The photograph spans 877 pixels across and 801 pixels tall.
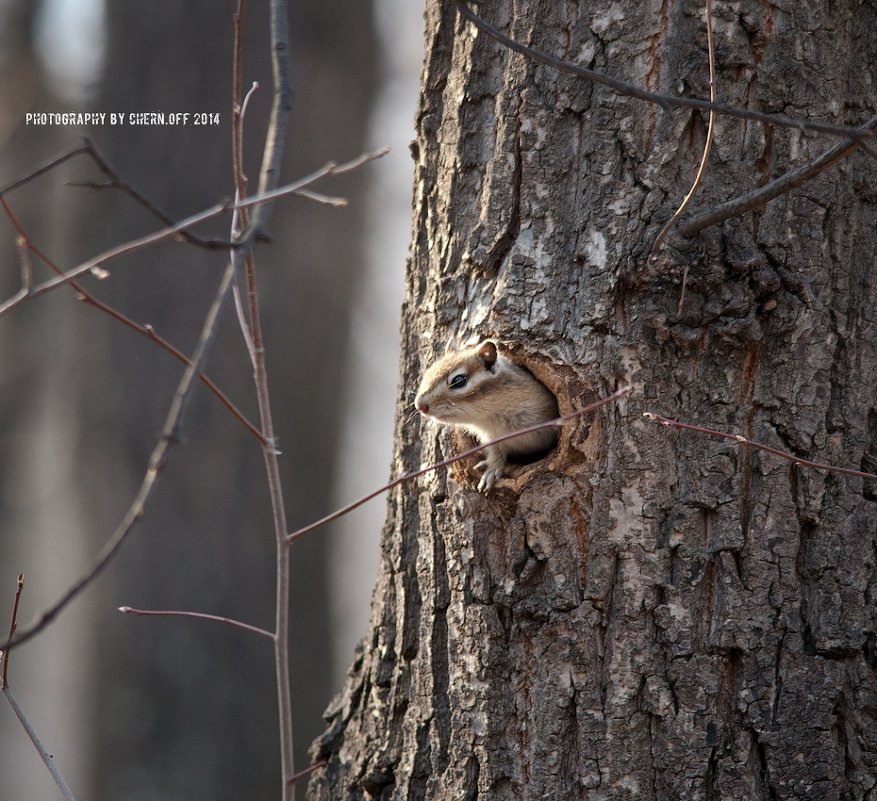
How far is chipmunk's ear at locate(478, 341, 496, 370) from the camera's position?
2230 mm

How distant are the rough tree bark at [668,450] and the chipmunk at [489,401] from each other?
13cm

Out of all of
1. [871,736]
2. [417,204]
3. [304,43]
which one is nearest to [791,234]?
[417,204]

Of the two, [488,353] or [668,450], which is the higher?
[488,353]

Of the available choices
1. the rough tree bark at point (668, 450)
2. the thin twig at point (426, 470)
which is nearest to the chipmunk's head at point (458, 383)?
the rough tree bark at point (668, 450)

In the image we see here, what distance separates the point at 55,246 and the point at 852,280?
6.26m

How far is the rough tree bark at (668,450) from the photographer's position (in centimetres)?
199

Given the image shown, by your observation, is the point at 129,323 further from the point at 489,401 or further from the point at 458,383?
the point at 489,401

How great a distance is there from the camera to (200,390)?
5.40 m

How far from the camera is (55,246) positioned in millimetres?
7059

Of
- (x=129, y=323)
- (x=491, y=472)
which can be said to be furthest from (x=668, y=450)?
(x=129, y=323)

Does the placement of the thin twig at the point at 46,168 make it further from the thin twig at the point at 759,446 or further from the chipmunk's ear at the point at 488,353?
the thin twig at the point at 759,446

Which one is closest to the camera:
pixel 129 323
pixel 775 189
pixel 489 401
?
pixel 129 323

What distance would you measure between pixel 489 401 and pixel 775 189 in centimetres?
92

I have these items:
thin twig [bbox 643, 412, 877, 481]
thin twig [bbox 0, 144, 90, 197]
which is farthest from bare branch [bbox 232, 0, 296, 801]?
thin twig [bbox 643, 412, 877, 481]
